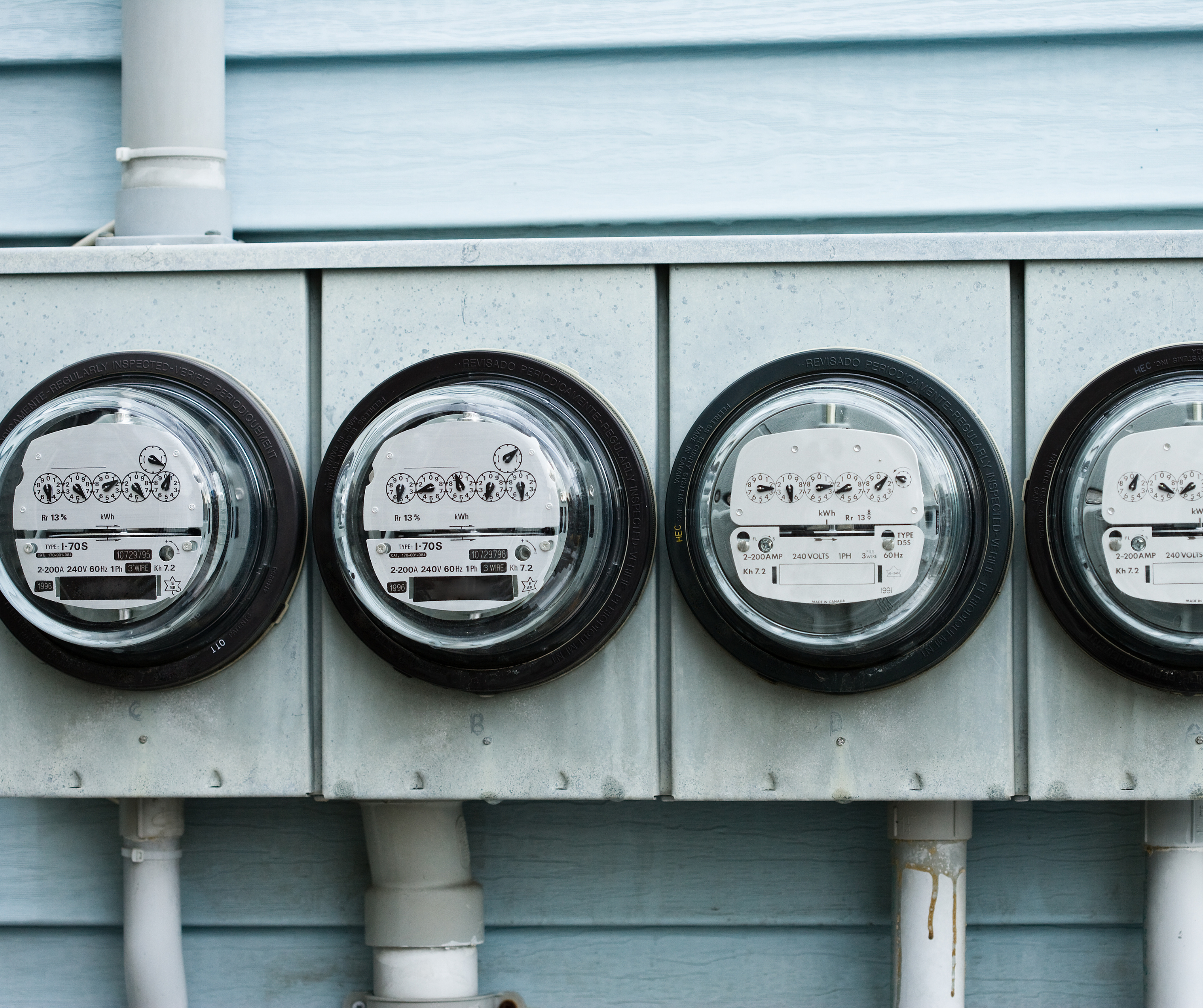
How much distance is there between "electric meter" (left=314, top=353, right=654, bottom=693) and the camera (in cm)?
69

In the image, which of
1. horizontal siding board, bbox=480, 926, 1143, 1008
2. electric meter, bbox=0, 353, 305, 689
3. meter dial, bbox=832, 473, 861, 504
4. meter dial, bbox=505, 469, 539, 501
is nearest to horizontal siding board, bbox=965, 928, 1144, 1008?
horizontal siding board, bbox=480, 926, 1143, 1008

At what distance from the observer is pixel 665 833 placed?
0.89 meters

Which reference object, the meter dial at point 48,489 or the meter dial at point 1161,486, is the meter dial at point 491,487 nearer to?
the meter dial at point 48,489

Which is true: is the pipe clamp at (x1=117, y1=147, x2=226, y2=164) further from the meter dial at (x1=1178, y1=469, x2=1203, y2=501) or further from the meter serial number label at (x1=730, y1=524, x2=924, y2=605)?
the meter dial at (x1=1178, y1=469, x2=1203, y2=501)

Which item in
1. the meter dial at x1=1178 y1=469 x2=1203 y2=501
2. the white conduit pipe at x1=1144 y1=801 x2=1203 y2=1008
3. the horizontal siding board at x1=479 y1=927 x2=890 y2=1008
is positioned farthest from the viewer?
the horizontal siding board at x1=479 y1=927 x2=890 y2=1008

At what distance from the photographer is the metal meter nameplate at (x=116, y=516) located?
701mm

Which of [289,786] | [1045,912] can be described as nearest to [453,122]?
[289,786]

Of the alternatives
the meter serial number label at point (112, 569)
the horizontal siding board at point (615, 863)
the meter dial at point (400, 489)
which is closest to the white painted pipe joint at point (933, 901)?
the horizontal siding board at point (615, 863)

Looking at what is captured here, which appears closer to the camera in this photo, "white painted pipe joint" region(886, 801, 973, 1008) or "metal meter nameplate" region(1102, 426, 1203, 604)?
"metal meter nameplate" region(1102, 426, 1203, 604)

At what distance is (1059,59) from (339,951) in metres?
0.98

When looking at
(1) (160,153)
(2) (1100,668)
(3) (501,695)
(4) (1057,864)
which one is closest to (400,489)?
(3) (501,695)

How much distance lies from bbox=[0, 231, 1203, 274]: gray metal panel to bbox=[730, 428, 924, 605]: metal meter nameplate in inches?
5.2

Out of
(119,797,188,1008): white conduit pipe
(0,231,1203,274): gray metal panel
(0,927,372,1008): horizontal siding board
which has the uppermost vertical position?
(0,231,1203,274): gray metal panel

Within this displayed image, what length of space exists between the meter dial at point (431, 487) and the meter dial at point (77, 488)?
225 mm
